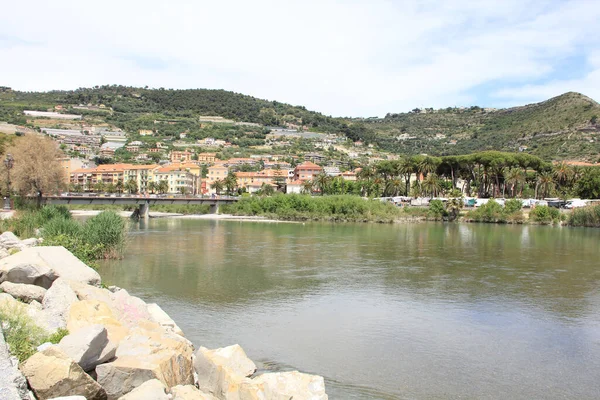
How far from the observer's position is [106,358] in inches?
358

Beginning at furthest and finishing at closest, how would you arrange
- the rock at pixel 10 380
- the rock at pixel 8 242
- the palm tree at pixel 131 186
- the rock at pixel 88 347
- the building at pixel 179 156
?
the building at pixel 179 156
the palm tree at pixel 131 186
the rock at pixel 8 242
the rock at pixel 88 347
the rock at pixel 10 380

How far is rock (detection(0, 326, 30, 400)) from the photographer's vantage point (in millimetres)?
6582

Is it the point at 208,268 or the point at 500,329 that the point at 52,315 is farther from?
the point at 208,268

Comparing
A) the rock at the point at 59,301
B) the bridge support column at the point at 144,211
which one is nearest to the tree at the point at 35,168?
the rock at the point at 59,301

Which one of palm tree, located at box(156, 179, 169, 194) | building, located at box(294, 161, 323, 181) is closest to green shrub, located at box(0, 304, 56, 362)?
palm tree, located at box(156, 179, 169, 194)

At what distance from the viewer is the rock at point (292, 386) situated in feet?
33.2

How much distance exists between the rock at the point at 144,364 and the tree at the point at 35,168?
1259 inches

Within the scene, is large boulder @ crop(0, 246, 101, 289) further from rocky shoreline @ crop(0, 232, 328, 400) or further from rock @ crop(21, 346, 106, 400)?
rock @ crop(21, 346, 106, 400)

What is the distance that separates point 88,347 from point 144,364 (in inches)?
41.0

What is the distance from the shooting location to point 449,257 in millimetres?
36406

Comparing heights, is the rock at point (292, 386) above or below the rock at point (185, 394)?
below

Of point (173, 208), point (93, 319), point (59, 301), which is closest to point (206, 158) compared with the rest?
point (173, 208)

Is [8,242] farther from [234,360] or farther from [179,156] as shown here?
[179,156]

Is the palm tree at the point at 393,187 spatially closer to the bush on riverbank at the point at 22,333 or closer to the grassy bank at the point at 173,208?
the grassy bank at the point at 173,208
